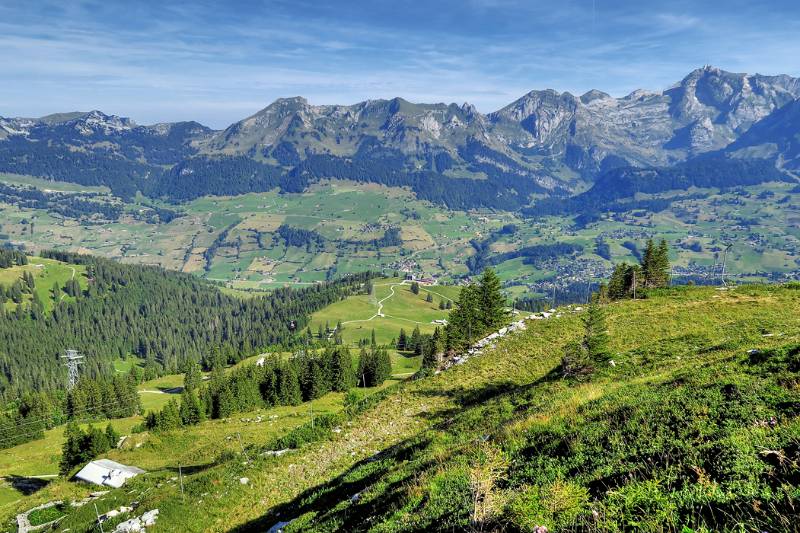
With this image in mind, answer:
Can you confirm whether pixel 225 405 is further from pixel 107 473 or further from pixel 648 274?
pixel 648 274

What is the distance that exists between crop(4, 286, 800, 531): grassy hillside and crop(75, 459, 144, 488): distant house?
2938 millimetres

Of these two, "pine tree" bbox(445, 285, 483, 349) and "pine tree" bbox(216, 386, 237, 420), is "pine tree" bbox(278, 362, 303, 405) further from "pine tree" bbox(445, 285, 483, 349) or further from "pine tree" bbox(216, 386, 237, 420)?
"pine tree" bbox(445, 285, 483, 349)

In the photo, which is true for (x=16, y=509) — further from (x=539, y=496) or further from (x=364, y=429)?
(x=539, y=496)

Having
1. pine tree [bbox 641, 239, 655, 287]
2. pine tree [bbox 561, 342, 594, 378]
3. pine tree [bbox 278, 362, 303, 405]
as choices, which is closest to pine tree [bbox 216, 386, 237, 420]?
pine tree [bbox 278, 362, 303, 405]

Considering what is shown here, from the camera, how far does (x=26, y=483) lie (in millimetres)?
65812

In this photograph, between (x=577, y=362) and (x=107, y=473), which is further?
(x=107, y=473)

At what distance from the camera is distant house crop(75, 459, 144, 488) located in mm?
44688

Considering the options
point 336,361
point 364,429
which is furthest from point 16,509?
point 336,361

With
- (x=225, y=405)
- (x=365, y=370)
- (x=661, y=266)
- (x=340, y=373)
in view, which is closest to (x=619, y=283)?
(x=661, y=266)

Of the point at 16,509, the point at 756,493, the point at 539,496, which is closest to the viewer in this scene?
the point at 756,493

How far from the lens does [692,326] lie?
161 ft

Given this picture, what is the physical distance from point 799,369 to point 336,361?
340ft

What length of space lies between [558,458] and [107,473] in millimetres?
51106

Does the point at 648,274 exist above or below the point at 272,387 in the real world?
above
